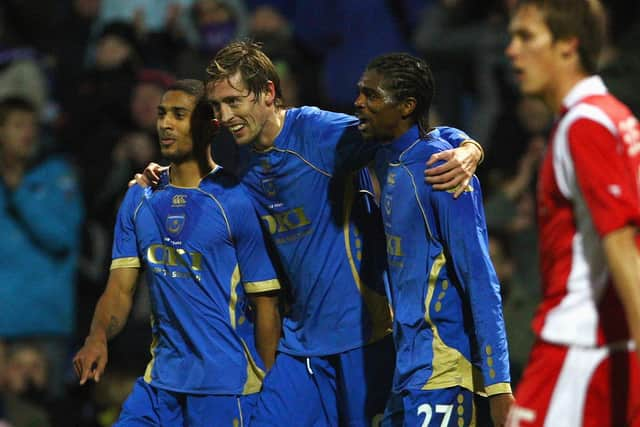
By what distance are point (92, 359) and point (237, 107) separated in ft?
3.82

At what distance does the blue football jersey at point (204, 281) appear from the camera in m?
5.20

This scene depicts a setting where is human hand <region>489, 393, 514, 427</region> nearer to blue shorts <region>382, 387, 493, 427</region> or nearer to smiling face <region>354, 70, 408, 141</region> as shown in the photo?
blue shorts <region>382, 387, 493, 427</region>

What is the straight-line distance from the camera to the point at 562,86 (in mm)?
3787

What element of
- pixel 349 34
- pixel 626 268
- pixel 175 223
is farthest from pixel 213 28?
pixel 626 268

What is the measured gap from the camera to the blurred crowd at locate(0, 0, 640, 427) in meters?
8.32

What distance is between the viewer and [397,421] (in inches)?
192

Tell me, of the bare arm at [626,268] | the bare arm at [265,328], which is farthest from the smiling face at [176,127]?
the bare arm at [626,268]

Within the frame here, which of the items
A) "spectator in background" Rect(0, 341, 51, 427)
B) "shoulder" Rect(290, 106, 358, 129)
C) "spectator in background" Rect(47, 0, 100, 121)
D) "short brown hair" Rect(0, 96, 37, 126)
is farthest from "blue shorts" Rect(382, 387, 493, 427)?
"spectator in background" Rect(47, 0, 100, 121)

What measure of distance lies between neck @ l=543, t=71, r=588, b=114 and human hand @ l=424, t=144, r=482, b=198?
96cm

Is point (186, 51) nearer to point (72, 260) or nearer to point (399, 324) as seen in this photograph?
point (72, 260)

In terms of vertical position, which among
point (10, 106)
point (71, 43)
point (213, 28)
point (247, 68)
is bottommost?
point (247, 68)

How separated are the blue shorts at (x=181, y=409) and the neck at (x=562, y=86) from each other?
204cm

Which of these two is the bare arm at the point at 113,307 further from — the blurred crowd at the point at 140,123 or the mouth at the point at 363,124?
the blurred crowd at the point at 140,123

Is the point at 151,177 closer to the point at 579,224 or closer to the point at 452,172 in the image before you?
the point at 452,172
